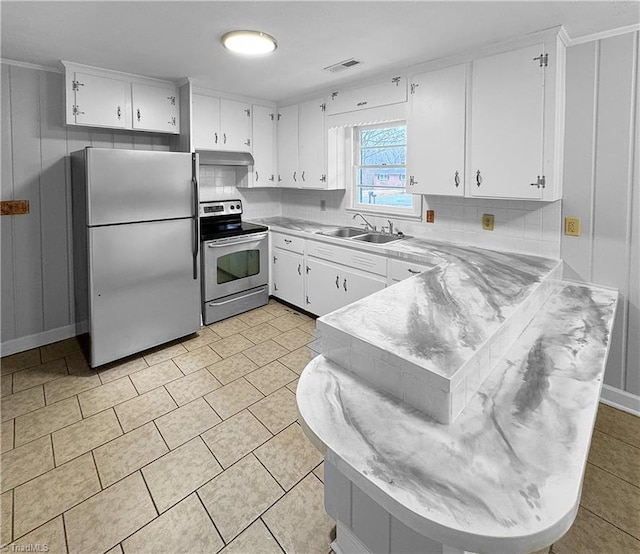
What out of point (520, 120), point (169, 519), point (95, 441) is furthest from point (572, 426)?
point (95, 441)

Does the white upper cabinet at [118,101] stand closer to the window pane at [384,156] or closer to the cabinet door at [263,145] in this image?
the cabinet door at [263,145]

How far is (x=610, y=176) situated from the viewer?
2.47 metres

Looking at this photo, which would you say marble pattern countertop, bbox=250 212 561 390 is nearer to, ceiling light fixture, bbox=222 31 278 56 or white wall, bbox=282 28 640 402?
white wall, bbox=282 28 640 402

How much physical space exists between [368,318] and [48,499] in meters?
1.75

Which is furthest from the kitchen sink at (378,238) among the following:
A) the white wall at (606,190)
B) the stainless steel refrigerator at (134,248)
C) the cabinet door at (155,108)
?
A: the cabinet door at (155,108)

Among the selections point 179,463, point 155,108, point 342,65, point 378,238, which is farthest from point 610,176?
point 155,108

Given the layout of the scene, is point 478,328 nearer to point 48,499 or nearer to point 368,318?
point 368,318

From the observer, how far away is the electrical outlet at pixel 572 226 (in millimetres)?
2646

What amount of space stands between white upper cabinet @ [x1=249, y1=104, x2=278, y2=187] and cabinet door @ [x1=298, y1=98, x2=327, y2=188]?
446 millimetres

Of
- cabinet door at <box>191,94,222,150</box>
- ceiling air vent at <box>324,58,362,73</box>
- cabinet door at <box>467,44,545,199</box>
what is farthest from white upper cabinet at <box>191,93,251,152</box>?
cabinet door at <box>467,44,545,199</box>

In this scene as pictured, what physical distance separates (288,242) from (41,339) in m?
2.45

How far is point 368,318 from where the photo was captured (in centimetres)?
153

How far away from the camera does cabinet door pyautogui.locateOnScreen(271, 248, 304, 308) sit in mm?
4195

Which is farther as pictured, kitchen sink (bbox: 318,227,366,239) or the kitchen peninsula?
kitchen sink (bbox: 318,227,366,239)
